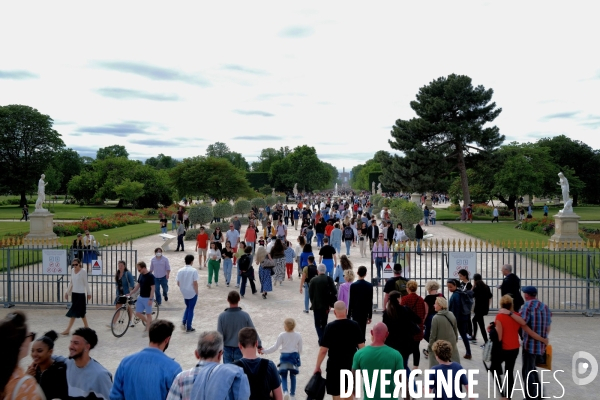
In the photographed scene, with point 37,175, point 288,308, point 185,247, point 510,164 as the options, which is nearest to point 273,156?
point 37,175

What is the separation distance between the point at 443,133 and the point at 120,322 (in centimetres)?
3600

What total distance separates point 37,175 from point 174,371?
2658 inches

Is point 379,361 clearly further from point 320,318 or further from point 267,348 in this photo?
point 320,318

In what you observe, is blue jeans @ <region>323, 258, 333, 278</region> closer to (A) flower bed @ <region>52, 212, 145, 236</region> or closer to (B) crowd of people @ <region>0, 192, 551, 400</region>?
(B) crowd of people @ <region>0, 192, 551, 400</region>

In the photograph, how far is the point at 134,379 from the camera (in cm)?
421

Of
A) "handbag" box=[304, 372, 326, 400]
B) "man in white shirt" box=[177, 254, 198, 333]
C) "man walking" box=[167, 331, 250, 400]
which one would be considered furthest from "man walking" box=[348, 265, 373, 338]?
"man walking" box=[167, 331, 250, 400]

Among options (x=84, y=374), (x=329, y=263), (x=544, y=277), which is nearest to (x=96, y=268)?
(x=329, y=263)

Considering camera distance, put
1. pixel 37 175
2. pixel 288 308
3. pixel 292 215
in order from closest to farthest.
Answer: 1. pixel 288 308
2. pixel 292 215
3. pixel 37 175

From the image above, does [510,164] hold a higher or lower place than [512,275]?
higher

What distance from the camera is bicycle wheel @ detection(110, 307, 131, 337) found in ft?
32.1

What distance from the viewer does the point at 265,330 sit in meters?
10.2

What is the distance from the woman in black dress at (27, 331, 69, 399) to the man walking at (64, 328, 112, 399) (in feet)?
0.22

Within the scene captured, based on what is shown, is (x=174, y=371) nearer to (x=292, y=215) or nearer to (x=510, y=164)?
(x=292, y=215)

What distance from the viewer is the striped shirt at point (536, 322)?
6738 mm
